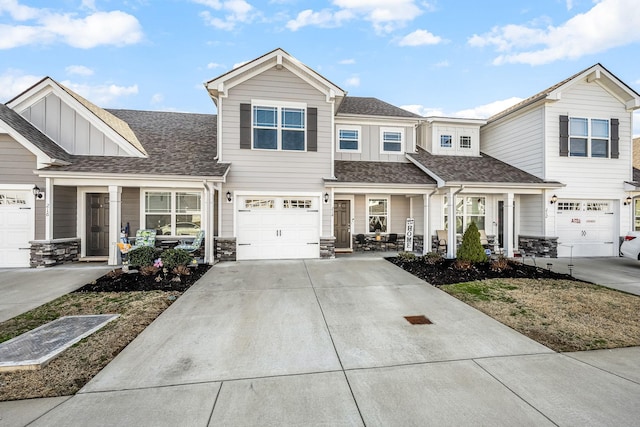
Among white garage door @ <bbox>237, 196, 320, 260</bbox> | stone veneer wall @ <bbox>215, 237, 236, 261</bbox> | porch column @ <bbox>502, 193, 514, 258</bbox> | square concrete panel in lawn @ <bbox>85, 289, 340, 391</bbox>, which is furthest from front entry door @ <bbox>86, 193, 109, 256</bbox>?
porch column @ <bbox>502, 193, 514, 258</bbox>

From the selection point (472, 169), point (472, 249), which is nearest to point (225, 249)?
point (472, 249)

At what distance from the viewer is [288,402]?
2766mm

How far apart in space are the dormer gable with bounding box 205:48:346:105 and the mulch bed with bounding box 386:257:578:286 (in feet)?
20.7

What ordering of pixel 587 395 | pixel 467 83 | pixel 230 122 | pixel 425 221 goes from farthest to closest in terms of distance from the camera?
pixel 467 83, pixel 425 221, pixel 230 122, pixel 587 395

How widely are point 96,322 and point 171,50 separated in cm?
1470

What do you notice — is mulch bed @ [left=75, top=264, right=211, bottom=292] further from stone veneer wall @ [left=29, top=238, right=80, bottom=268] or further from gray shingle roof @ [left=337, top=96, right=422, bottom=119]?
gray shingle roof @ [left=337, top=96, right=422, bottom=119]

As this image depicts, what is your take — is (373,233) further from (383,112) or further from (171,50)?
(171,50)

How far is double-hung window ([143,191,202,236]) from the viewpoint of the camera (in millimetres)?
10234

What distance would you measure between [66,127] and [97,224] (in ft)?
11.0

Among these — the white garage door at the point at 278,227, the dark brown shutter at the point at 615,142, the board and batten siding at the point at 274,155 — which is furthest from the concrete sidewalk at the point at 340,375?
the dark brown shutter at the point at 615,142

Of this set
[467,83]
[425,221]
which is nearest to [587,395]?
[425,221]

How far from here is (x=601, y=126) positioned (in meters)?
11.2

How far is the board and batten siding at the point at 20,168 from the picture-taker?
866 centimetres

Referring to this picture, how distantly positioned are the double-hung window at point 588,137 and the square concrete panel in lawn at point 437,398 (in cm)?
1196
